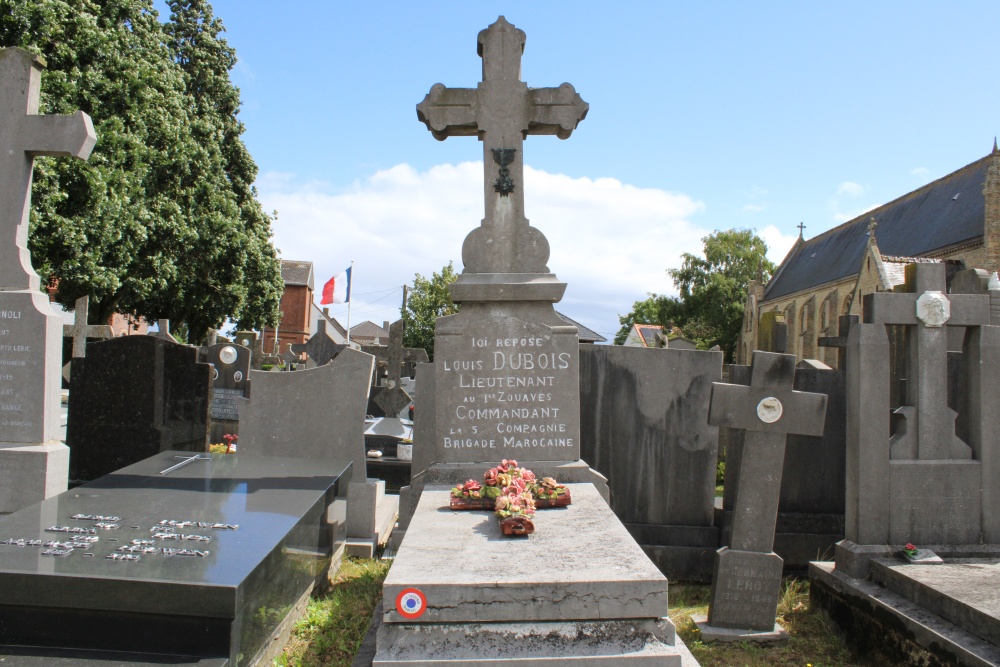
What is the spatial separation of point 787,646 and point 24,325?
6091 mm

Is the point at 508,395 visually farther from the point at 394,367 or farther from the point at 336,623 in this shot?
the point at 394,367

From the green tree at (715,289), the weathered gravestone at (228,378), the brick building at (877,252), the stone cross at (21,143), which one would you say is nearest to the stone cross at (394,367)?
the weathered gravestone at (228,378)

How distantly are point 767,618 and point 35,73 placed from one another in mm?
7170

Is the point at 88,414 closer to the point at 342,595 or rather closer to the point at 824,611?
the point at 342,595

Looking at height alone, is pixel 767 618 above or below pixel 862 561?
below

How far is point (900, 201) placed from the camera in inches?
1583

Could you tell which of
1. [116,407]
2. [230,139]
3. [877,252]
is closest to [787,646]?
[116,407]

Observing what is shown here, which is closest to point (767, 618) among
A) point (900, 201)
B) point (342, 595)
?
point (342, 595)

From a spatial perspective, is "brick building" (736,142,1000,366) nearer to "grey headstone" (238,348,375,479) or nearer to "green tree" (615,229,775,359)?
"green tree" (615,229,775,359)

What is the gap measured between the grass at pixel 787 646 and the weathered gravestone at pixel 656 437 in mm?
1177

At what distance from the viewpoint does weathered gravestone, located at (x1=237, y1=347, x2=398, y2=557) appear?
662 cm

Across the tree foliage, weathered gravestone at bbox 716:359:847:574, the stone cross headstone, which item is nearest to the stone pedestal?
the stone cross headstone

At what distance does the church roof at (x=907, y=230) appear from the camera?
32156 mm

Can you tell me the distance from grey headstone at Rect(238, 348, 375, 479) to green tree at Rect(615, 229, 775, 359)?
4947cm
